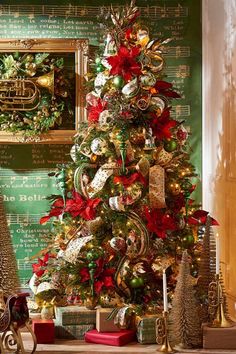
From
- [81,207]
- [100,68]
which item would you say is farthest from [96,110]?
[81,207]

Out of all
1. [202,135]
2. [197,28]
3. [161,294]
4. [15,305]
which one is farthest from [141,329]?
[197,28]

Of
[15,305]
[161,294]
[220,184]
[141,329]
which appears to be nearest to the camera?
[15,305]

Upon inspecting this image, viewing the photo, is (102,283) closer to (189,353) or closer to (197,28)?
(189,353)

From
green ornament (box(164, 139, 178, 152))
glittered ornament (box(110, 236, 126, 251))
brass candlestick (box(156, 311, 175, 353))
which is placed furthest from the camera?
green ornament (box(164, 139, 178, 152))

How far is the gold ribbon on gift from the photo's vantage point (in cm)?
Result: 489

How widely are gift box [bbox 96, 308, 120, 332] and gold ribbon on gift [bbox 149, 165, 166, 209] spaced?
699mm

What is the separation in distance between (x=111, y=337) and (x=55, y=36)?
2.58 metres

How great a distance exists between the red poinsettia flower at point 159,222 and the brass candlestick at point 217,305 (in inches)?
19.8

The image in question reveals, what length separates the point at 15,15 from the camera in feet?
20.5

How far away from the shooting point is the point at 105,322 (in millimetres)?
4746

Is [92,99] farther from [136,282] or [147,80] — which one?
[136,282]

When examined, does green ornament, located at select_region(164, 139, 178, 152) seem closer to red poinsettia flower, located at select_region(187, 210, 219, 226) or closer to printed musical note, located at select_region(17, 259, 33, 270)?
red poinsettia flower, located at select_region(187, 210, 219, 226)

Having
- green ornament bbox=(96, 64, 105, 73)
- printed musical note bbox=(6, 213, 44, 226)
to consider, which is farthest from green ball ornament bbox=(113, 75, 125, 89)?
printed musical note bbox=(6, 213, 44, 226)

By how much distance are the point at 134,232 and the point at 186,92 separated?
186cm
